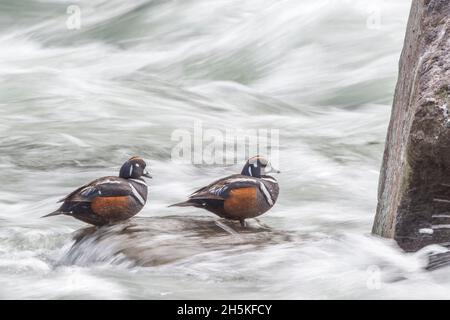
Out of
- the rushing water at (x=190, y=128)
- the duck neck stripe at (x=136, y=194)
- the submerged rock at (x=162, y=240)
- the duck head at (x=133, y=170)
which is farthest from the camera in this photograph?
the duck head at (x=133, y=170)

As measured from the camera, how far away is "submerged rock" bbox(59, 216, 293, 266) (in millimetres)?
5535

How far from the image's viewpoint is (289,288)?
5.23m

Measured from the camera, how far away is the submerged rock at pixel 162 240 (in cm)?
554

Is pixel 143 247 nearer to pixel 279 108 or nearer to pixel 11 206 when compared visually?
pixel 11 206

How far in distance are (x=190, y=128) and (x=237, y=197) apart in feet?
19.4

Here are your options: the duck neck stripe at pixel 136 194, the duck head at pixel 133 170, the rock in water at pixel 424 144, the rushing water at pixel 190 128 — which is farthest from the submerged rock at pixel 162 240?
the rock in water at pixel 424 144

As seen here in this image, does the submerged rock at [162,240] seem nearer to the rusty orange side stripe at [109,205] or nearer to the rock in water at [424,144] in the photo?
the rusty orange side stripe at [109,205]

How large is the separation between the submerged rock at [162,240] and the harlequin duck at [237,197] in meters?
0.10

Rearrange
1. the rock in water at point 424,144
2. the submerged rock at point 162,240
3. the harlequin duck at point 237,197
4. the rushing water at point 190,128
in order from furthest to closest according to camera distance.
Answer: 1. the harlequin duck at point 237,197
2. the submerged rock at point 162,240
3. the rushing water at point 190,128
4. the rock in water at point 424,144

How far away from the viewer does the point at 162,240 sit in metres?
5.64

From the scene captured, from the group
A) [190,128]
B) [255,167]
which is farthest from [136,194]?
[190,128]

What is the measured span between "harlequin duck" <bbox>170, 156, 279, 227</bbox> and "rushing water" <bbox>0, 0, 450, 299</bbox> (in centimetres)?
13

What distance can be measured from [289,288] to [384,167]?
3.79 ft
